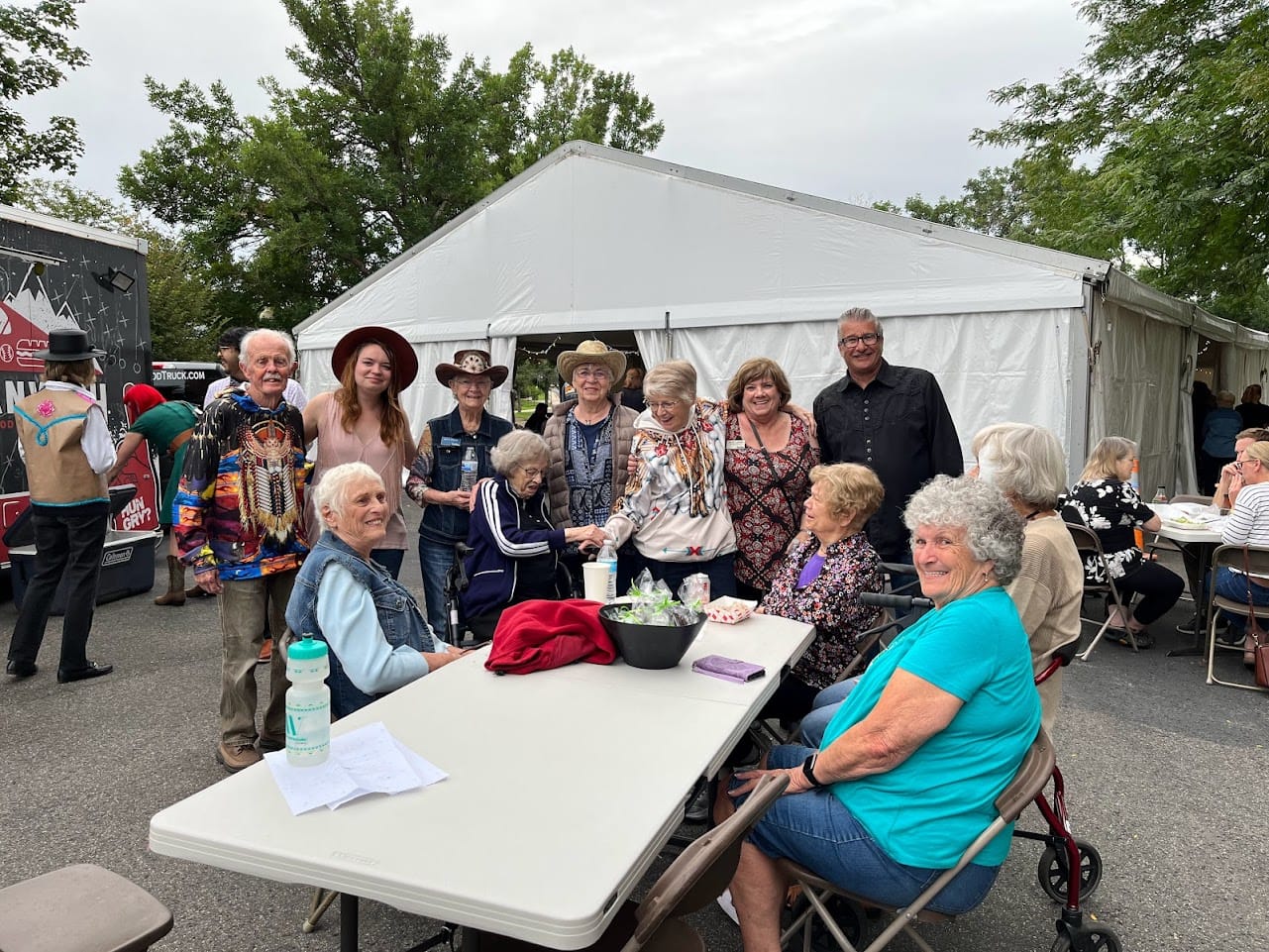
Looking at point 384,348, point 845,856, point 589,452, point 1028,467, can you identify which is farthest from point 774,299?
point 845,856

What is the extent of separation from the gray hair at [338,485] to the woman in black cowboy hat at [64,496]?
8.85 feet

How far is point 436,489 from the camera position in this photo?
367 centimetres

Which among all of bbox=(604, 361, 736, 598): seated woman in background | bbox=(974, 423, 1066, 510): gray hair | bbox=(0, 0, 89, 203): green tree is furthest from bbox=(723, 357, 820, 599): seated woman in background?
bbox=(0, 0, 89, 203): green tree

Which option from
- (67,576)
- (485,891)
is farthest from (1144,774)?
(67,576)

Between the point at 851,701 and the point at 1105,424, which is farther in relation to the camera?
the point at 1105,424

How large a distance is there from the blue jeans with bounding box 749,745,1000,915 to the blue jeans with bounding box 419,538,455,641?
7.28ft

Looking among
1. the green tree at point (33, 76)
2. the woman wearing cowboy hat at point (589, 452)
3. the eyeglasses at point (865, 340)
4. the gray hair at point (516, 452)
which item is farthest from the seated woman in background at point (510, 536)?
the green tree at point (33, 76)

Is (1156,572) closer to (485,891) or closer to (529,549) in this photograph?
(529,549)

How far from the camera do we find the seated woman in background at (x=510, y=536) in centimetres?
311

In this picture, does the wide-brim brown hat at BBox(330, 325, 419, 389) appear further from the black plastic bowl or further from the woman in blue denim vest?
→ the black plastic bowl

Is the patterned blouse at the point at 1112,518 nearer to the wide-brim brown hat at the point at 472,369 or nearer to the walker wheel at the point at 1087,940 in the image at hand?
the walker wheel at the point at 1087,940

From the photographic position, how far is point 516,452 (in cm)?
309

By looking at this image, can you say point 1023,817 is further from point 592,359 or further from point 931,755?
point 592,359

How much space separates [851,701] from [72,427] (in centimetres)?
424
